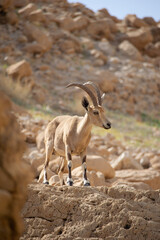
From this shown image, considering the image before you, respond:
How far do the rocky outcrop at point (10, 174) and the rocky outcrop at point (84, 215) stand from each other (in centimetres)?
142

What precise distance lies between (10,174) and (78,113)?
15.6 meters

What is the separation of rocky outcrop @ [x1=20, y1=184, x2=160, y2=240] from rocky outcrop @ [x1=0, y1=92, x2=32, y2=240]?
4.66 feet

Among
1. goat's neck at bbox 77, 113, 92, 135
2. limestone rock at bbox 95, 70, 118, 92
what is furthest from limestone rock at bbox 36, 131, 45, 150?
limestone rock at bbox 95, 70, 118, 92

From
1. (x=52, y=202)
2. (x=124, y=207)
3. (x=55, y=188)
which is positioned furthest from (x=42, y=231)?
(x=124, y=207)

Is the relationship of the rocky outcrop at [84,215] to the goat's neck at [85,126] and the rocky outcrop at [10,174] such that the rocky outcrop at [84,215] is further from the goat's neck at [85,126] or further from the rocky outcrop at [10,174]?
the goat's neck at [85,126]

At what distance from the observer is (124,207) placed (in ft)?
13.2

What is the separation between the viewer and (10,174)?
2.34m

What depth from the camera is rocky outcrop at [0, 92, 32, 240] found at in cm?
230

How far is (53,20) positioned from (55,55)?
4.35m

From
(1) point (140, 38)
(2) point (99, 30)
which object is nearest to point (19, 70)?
(2) point (99, 30)

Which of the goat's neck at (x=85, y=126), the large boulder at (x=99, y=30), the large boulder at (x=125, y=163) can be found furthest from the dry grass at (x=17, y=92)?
the large boulder at (x=99, y=30)

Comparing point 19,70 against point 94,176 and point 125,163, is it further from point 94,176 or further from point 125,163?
point 94,176

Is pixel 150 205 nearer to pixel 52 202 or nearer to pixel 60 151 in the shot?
pixel 52 202

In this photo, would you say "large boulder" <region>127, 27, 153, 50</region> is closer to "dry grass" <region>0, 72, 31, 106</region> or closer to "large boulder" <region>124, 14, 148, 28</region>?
"large boulder" <region>124, 14, 148, 28</region>
